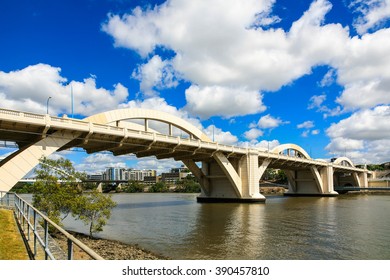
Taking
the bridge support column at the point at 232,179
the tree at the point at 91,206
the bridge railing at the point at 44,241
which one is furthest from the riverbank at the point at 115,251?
the bridge support column at the point at 232,179

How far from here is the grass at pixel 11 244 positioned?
402 inches

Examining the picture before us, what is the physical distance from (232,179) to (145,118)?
70.5ft

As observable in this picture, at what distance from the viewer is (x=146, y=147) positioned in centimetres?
4803

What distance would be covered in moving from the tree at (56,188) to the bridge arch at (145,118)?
49.9ft

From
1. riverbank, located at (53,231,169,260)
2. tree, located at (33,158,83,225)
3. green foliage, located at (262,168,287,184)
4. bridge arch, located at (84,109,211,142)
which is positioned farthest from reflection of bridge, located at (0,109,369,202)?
green foliage, located at (262,168,287,184)

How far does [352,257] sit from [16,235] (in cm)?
1718

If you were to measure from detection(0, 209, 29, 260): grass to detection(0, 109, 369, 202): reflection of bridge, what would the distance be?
56.3ft

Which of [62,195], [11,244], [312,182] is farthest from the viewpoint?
[312,182]

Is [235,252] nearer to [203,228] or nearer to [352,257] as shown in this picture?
[352,257]

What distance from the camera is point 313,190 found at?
10294cm

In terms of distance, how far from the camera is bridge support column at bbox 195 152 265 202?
62812 millimetres

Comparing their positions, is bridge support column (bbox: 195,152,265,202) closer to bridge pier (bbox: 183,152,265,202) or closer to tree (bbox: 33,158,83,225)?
bridge pier (bbox: 183,152,265,202)

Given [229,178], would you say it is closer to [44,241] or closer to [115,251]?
[115,251]

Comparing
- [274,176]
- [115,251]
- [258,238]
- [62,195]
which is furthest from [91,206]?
[274,176]
